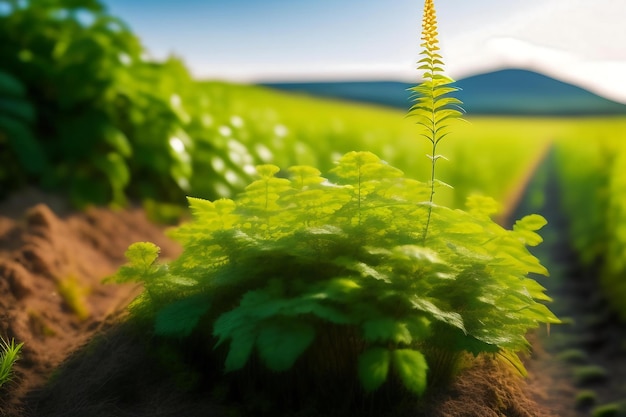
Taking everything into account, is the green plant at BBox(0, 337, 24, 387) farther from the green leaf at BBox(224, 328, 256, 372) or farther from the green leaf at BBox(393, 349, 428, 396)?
the green leaf at BBox(393, 349, 428, 396)

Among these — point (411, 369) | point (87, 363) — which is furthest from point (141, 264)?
point (411, 369)

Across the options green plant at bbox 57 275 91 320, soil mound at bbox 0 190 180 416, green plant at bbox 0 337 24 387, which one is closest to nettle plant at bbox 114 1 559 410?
green plant at bbox 0 337 24 387

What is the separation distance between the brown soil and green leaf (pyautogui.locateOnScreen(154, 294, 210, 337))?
0.31 m

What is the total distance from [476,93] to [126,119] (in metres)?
109

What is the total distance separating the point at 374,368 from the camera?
83.9 inches

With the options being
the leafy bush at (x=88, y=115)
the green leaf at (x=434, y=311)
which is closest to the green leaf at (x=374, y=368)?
the green leaf at (x=434, y=311)

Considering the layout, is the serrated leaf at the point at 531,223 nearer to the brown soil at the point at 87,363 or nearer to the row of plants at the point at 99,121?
the brown soil at the point at 87,363

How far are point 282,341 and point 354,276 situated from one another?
1.43ft

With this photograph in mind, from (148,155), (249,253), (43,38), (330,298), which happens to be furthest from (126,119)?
(330,298)

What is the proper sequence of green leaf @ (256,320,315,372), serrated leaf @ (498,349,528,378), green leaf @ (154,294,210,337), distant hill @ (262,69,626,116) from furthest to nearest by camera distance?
1. distant hill @ (262,69,626,116)
2. serrated leaf @ (498,349,528,378)
3. green leaf @ (154,294,210,337)
4. green leaf @ (256,320,315,372)

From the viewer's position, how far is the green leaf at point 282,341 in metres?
2.05

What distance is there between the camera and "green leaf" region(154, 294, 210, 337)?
242cm

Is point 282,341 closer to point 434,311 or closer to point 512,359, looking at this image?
point 434,311

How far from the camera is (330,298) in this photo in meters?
2.16
